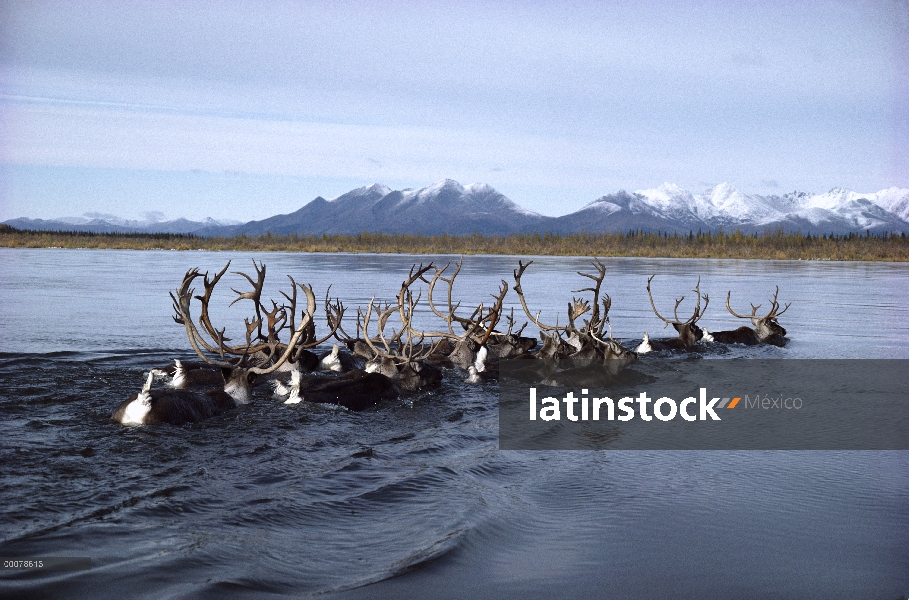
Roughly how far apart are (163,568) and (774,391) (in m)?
9.26

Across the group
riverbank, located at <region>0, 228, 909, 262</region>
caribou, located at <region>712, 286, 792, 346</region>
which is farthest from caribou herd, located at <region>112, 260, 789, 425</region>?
riverbank, located at <region>0, 228, 909, 262</region>

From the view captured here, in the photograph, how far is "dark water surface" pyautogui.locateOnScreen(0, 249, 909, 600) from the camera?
5.09m

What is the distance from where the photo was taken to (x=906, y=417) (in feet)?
33.4

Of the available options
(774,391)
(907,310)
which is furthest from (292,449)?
(907,310)

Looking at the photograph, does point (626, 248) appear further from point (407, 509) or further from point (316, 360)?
point (407, 509)

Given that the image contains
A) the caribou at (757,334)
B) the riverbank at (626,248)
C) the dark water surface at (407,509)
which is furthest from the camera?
the riverbank at (626,248)

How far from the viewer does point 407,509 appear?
21.0 ft

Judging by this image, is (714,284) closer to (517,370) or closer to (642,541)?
(517,370)

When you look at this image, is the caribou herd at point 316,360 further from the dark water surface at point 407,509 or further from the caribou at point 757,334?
the caribou at point 757,334

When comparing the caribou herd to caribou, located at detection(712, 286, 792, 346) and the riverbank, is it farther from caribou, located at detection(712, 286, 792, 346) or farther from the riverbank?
the riverbank

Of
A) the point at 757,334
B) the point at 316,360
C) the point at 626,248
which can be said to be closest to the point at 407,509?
the point at 316,360

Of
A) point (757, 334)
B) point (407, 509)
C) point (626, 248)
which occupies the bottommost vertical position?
point (407, 509)

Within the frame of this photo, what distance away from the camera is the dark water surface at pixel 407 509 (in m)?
5.09

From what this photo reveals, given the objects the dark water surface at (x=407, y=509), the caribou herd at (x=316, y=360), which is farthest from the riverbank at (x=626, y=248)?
the dark water surface at (x=407, y=509)
